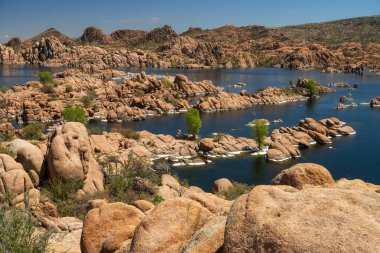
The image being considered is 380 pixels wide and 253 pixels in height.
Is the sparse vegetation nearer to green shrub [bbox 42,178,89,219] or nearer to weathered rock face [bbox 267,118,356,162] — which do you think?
weathered rock face [bbox 267,118,356,162]

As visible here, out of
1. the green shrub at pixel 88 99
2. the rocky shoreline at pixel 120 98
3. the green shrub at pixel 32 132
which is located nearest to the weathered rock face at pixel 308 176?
the green shrub at pixel 32 132

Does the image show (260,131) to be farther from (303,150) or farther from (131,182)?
(131,182)

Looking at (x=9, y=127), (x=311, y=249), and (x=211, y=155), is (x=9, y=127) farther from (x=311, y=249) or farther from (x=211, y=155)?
(x=311, y=249)

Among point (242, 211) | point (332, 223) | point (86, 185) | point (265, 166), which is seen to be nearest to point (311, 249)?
point (332, 223)

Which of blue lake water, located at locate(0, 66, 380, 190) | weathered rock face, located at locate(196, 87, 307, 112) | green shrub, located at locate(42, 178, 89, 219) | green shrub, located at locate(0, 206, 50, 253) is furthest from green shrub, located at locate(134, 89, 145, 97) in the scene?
green shrub, located at locate(0, 206, 50, 253)

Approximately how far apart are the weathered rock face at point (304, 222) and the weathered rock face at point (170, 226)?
8.06ft

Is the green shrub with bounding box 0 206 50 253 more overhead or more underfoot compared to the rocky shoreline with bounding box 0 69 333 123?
more overhead

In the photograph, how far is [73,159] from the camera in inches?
1063

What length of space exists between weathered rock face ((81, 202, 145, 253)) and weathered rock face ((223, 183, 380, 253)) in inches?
185

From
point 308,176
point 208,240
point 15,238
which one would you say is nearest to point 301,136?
point 308,176

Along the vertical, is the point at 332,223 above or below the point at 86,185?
above

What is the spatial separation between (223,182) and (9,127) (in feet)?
146

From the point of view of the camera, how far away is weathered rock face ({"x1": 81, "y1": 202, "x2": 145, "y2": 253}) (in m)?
12.1

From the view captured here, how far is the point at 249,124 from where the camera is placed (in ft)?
277
